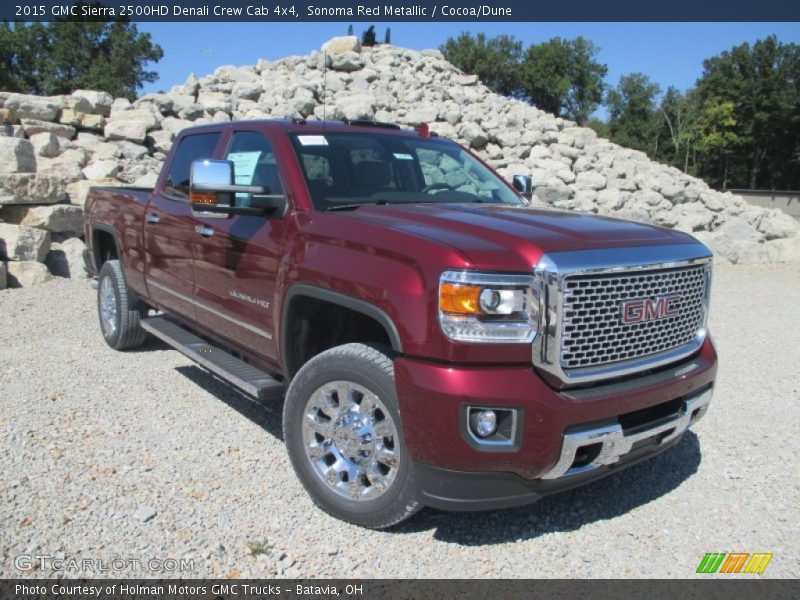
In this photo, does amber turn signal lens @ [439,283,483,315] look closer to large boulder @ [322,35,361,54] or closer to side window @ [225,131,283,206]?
side window @ [225,131,283,206]

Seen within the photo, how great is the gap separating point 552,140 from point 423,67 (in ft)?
23.2

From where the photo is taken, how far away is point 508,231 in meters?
3.14

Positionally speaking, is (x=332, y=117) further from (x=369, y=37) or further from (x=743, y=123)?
(x=743, y=123)

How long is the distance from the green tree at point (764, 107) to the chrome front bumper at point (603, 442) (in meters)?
59.4

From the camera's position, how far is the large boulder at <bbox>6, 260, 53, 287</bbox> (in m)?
9.36

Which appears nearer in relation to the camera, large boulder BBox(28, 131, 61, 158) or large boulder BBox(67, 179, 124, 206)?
large boulder BBox(67, 179, 124, 206)

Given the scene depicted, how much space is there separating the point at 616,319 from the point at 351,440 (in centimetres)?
138

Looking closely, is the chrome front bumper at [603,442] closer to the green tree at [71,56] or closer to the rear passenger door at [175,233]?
the rear passenger door at [175,233]

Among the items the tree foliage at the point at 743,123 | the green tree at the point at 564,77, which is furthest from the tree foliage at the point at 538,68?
the tree foliage at the point at 743,123

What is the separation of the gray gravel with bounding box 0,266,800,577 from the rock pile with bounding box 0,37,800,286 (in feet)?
18.5

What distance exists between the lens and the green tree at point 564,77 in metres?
70.9

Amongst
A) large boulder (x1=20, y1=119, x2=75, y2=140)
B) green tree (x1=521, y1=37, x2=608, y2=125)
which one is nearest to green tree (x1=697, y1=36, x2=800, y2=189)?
green tree (x1=521, y1=37, x2=608, y2=125)

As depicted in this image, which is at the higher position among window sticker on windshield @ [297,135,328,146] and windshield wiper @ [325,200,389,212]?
window sticker on windshield @ [297,135,328,146]

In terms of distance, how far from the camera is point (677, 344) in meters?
3.51
